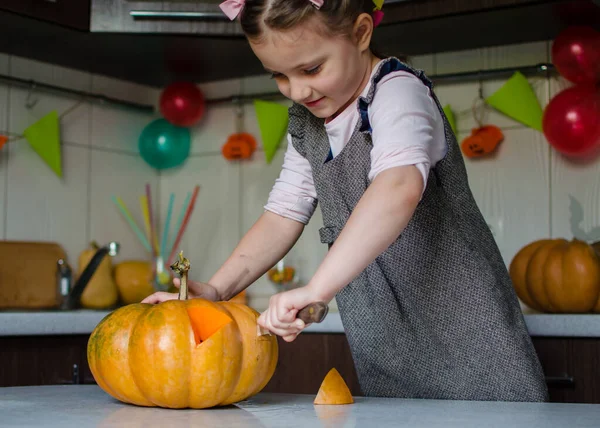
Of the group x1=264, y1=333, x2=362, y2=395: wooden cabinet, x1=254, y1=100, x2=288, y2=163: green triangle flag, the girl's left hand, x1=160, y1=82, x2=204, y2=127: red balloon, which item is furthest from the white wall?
the girl's left hand

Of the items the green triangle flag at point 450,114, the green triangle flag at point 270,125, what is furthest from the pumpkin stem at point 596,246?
the green triangle flag at point 270,125

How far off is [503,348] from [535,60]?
1.42 m

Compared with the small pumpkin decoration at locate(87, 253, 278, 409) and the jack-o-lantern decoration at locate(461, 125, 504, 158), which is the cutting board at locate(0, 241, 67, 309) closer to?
the jack-o-lantern decoration at locate(461, 125, 504, 158)

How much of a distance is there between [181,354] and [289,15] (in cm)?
42

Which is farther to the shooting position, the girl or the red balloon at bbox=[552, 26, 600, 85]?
the red balloon at bbox=[552, 26, 600, 85]

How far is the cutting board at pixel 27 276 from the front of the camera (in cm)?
224

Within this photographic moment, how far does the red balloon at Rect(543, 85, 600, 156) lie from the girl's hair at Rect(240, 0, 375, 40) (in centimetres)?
120

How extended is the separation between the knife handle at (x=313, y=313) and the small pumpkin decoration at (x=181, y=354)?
11cm

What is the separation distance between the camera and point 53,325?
1878 mm

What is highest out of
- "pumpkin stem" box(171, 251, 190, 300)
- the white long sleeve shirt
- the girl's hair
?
the girl's hair

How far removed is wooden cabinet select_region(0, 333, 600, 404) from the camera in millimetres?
1790

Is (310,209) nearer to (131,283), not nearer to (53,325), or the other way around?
(53,325)

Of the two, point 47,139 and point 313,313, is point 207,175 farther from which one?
point 313,313

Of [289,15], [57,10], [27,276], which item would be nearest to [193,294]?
[289,15]
